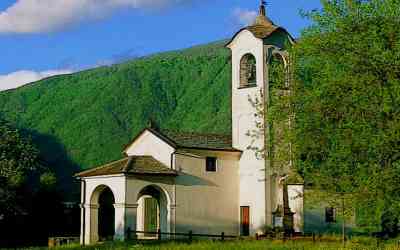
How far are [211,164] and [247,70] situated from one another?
562 centimetres

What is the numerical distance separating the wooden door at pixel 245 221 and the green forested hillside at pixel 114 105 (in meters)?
46.9

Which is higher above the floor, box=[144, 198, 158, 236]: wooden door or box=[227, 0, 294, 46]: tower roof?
box=[227, 0, 294, 46]: tower roof

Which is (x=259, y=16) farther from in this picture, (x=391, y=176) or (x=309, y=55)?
(x=391, y=176)

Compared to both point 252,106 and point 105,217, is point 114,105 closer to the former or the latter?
point 105,217

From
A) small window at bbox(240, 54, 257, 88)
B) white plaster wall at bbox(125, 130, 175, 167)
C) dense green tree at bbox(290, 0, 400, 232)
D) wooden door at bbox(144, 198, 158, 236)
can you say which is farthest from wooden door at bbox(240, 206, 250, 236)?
dense green tree at bbox(290, 0, 400, 232)

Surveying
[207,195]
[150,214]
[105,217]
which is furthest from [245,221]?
[105,217]

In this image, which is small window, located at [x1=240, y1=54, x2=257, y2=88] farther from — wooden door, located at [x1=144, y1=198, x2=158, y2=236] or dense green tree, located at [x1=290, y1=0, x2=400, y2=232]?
dense green tree, located at [x1=290, y1=0, x2=400, y2=232]

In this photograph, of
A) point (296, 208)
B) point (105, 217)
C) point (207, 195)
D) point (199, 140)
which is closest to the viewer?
point (296, 208)

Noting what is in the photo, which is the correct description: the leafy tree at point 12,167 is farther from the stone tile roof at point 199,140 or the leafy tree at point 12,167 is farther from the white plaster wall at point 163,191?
the stone tile roof at point 199,140

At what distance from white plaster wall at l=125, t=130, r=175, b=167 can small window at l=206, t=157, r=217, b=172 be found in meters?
2.26

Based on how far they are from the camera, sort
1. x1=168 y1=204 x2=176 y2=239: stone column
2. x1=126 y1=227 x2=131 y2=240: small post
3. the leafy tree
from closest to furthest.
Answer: x1=126 y1=227 x2=131 y2=240: small post → x1=168 y1=204 x2=176 y2=239: stone column → the leafy tree

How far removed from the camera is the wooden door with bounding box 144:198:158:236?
41656 mm

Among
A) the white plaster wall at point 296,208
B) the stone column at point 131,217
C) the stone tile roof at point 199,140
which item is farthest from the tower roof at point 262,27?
the stone column at point 131,217

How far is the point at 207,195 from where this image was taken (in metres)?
39.4
